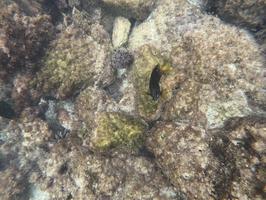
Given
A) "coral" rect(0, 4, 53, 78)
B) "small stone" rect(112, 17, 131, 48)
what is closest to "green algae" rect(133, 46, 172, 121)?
"small stone" rect(112, 17, 131, 48)

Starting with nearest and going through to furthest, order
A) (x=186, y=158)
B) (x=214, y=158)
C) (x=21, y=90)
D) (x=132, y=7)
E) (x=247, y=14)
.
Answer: (x=214, y=158) < (x=186, y=158) < (x=247, y=14) < (x=21, y=90) < (x=132, y=7)

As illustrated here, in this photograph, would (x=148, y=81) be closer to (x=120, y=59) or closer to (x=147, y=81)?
(x=147, y=81)

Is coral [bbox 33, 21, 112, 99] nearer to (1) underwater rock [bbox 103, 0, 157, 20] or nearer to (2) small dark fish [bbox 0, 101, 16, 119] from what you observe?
(2) small dark fish [bbox 0, 101, 16, 119]

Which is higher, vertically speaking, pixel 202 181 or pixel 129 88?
pixel 129 88

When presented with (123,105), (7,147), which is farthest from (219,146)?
(7,147)

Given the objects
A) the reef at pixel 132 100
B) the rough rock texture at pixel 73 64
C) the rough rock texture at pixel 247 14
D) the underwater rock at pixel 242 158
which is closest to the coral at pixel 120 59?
the reef at pixel 132 100

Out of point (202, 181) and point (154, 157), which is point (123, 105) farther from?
point (202, 181)

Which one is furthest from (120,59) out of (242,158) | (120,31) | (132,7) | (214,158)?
(242,158)
